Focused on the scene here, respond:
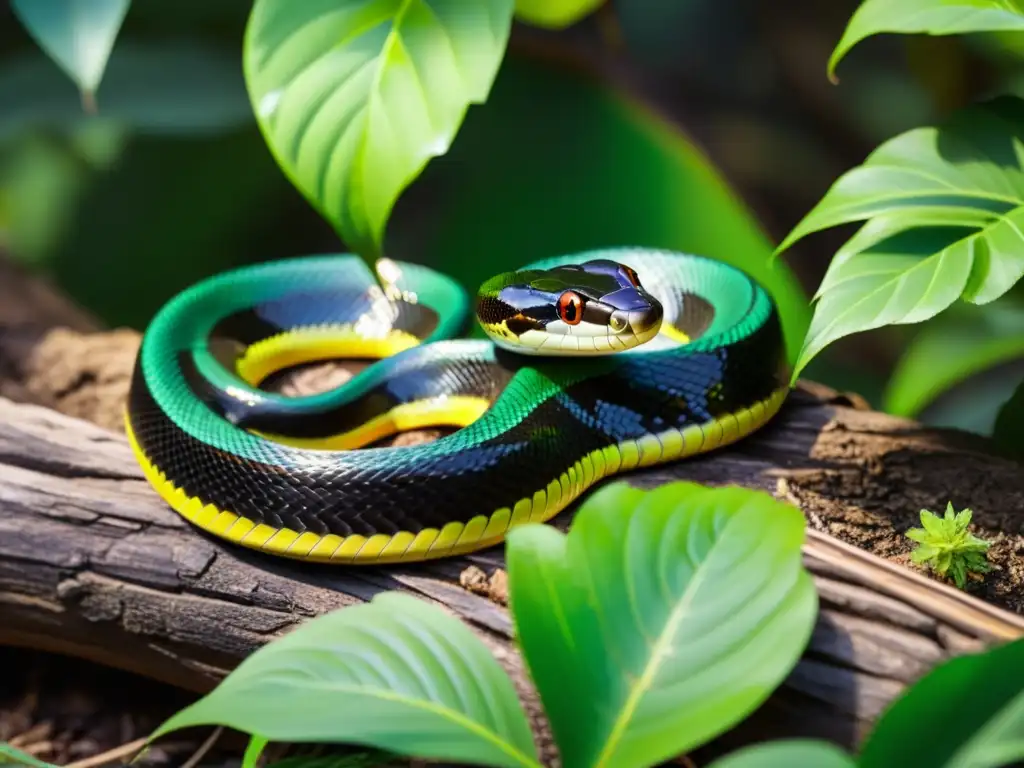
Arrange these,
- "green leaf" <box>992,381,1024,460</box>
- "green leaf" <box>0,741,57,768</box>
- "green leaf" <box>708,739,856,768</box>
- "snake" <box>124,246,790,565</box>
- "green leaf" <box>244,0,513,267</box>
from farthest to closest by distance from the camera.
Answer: "green leaf" <box>992,381,1024,460</box>
"green leaf" <box>244,0,513,267</box>
"snake" <box>124,246,790,565</box>
"green leaf" <box>0,741,57,768</box>
"green leaf" <box>708,739,856,768</box>

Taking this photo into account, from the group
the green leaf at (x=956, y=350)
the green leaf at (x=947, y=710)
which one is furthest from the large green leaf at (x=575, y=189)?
the green leaf at (x=947, y=710)

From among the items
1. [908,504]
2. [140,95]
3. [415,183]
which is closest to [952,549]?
[908,504]

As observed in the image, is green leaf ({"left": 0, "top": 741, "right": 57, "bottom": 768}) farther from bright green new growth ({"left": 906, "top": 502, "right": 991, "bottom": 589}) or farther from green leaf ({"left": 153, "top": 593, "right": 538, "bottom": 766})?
bright green new growth ({"left": 906, "top": 502, "right": 991, "bottom": 589})

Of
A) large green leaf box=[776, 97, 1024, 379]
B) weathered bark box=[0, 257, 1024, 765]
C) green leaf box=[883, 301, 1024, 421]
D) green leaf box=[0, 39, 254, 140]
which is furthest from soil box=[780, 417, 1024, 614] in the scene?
green leaf box=[0, 39, 254, 140]

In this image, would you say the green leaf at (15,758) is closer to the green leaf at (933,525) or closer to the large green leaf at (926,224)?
the large green leaf at (926,224)

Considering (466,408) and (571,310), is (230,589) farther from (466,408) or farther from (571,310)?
(571,310)

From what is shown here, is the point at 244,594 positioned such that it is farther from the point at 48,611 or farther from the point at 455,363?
the point at 455,363

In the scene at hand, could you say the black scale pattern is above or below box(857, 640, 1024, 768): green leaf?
below
